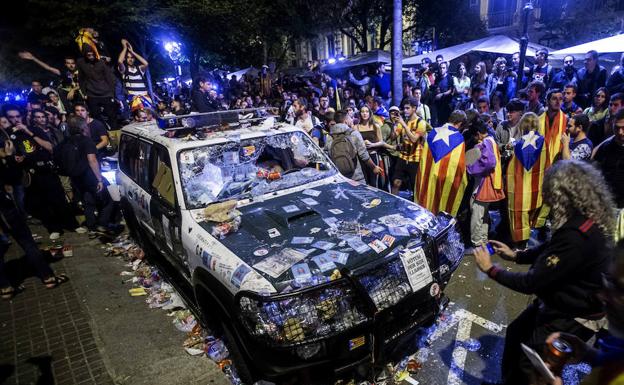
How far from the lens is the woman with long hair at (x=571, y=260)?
79.5 inches

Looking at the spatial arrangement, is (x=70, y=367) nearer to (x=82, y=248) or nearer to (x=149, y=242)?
(x=149, y=242)

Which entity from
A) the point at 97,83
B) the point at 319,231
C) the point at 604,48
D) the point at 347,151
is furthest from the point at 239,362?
the point at 604,48

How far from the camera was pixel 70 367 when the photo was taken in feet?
11.2

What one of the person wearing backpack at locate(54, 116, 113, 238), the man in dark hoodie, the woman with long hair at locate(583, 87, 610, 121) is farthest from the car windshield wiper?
the man in dark hoodie

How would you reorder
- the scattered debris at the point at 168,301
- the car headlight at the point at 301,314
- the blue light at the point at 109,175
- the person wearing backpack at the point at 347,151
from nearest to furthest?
1. the car headlight at the point at 301,314
2. the scattered debris at the point at 168,301
3. the person wearing backpack at the point at 347,151
4. the blue light at the point at 109,175

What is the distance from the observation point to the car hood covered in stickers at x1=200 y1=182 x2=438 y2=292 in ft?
9.02

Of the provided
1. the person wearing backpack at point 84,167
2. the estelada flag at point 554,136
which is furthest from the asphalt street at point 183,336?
the person wearing backpack at point 84,167

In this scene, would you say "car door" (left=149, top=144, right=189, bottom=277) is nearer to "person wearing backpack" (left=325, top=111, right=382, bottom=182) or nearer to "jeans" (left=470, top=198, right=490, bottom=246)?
"person wearing backpack" (left=325, top=111, right=382, bottom=182)

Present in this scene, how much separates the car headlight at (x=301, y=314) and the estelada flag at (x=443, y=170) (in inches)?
122

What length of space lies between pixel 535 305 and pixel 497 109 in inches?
250

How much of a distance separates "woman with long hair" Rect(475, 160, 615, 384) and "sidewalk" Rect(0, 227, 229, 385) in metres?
2.51

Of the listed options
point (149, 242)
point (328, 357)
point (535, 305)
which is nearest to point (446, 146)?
point (535, 305)

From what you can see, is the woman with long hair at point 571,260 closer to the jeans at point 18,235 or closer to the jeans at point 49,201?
the jeans at point 18,235

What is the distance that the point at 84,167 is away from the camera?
6281 millimetres
